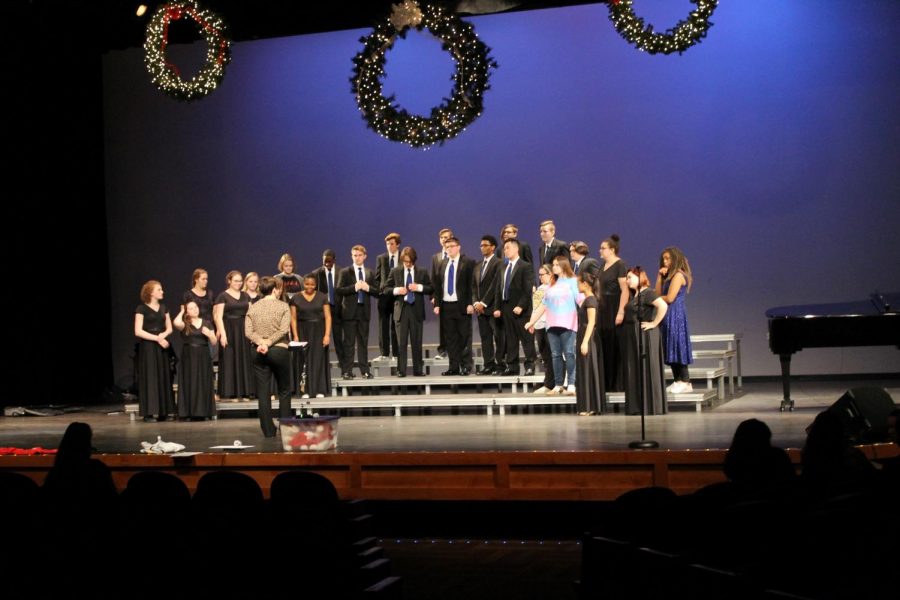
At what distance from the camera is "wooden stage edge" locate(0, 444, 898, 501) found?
6.67 m

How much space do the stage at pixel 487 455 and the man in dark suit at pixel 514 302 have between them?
178 centimetres

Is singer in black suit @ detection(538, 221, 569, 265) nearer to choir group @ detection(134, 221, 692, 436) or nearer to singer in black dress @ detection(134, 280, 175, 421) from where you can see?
choir group @ detection(134, 221, 692, 436)

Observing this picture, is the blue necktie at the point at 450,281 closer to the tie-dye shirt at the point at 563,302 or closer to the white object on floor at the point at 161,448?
the tie-dye shirt at the point at 563,302

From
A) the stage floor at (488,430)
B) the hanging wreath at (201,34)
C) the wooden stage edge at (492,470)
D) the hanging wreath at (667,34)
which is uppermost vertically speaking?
the hanging wreath at (201,34)

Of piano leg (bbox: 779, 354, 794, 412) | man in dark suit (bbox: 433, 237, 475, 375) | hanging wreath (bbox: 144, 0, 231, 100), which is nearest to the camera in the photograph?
hanging wreath (bbox: 144, 0, 231, 100)

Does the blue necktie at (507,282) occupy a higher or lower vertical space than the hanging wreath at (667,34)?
lower

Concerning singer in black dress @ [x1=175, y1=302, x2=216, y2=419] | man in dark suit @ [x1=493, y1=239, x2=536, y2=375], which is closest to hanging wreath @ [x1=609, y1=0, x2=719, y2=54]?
man in dark suit @ [x1=493, y1=239, x2=536, y2=375]

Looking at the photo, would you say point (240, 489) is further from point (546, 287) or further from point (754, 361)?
point (754, 361)

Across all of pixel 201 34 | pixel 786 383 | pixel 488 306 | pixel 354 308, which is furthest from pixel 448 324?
pixel 201 34

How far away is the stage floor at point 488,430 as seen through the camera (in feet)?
25.0

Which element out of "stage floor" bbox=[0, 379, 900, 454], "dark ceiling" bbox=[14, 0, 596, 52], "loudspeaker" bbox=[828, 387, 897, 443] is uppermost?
"dark ceiling" bbox=[14, 0, 596, 52]

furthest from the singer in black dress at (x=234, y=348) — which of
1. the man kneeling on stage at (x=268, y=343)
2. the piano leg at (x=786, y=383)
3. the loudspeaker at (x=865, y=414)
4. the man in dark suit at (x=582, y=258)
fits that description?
the loudspeaker at (x=865, y=414)

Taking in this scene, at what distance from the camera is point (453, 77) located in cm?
737

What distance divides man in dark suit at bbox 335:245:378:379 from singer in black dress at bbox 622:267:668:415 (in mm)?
3660
